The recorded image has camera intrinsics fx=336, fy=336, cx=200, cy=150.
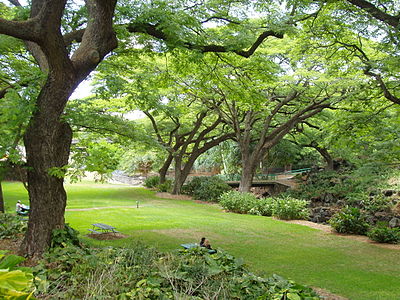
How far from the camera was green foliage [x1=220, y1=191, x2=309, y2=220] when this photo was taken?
58.2 ft

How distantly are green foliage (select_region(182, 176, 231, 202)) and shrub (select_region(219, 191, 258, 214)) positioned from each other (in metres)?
4.91

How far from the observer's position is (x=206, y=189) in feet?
92.5

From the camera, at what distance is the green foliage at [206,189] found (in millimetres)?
27297

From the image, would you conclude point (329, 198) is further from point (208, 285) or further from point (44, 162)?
point (208, 285)

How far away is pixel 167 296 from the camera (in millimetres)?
4105

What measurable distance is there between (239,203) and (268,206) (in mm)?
1943

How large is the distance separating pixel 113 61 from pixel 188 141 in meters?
18.3

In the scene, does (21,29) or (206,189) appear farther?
(206,189)

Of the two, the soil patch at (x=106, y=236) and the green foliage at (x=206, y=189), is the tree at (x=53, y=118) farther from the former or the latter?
the green foliage at (x=206, y=189)

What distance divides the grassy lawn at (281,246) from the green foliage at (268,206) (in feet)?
4.63

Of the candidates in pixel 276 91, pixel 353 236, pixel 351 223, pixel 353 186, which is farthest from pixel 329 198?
pixel 353 236

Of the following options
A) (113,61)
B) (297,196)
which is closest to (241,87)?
(113,61)

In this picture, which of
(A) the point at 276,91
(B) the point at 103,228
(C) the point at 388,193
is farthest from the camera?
(A) the point at 276,91

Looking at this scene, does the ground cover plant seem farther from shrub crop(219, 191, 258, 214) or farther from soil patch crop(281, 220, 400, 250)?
shrub crop(219, 191, 258, 214)
